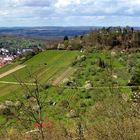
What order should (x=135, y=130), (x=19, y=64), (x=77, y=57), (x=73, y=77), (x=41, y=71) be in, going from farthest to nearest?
(x=19, y=64) < (x=77, y=57) < (x=41, y=71) < (x=73, y=77) < (x=135, y=130)

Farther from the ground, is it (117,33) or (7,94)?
(117,33)

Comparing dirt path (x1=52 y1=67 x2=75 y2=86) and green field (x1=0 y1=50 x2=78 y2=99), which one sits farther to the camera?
green field (x1=0 y1=50 x2=78 y2=99)

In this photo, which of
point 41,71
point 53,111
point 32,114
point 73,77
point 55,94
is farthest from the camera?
Answer: point 41,71

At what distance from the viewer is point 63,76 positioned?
66938 mm

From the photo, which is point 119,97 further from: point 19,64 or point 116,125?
point 19,64

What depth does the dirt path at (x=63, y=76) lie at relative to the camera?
207 feet

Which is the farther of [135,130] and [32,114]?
[135,130]

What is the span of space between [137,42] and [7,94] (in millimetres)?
35598

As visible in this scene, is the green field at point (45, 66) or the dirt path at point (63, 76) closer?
the dirt path at point (63, 76)

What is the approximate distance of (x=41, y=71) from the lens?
71.2 m

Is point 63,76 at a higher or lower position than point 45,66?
lower

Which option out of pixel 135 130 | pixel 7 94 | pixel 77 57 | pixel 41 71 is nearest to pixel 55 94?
pixel 7 94

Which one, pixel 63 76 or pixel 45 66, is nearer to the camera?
pixel 63 76

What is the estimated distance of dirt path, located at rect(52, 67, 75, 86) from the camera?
207 ft
